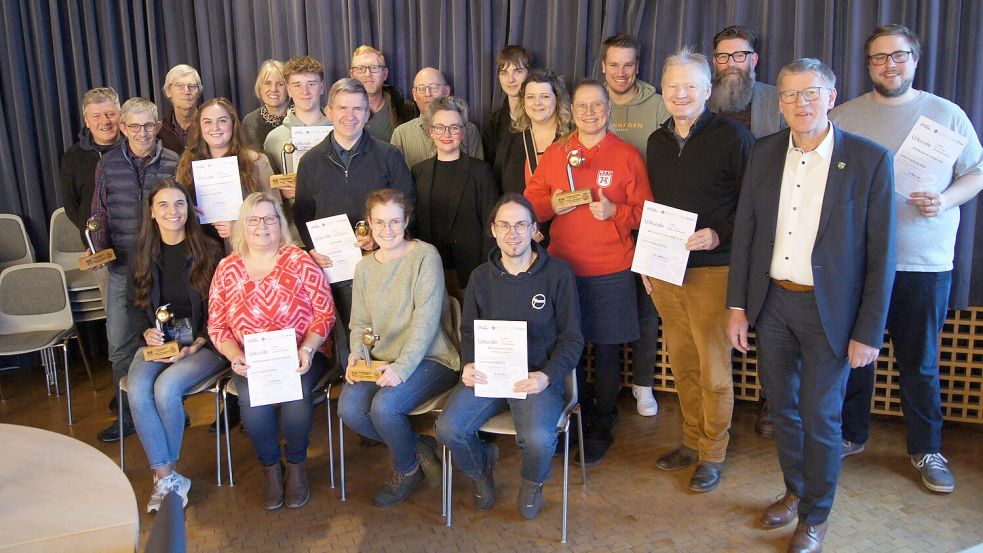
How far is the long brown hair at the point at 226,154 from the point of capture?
379 cm

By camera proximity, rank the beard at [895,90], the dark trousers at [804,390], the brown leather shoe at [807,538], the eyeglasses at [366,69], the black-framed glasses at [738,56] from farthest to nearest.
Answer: the eyeglasses at [366,69], the black-framed glasses at [738,56], the beard at [895,90], the brown leather shoe at [807,538], the dark trousers at [804,390]

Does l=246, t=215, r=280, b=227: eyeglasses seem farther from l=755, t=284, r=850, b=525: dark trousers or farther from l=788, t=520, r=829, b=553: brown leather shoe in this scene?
l=788, t=520, r=829, b=553: brown leather shoe

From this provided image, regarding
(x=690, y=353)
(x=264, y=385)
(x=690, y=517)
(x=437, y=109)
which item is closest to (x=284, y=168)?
(x=437, y=109)

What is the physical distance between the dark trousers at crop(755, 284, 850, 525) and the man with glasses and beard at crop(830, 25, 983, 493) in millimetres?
737

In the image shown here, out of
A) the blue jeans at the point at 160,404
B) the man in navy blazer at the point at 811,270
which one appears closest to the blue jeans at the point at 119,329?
the blue jeans at the point at 160,404

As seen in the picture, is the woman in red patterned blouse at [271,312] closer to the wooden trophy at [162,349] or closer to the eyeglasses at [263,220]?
the eyeglasses at [263,220]

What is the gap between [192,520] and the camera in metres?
3.35

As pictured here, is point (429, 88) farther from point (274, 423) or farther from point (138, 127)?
point (274, 423)

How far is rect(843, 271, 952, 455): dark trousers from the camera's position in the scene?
3217 millimetres

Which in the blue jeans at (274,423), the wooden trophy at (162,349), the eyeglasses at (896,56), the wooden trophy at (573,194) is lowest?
the blue jeans at (274,423)

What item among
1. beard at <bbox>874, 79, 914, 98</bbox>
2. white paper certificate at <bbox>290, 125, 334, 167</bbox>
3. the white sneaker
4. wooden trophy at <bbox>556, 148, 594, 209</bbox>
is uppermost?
beard at <bbox>874, 79, 914, 98</bbox>

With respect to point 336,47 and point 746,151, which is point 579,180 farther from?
point 336,47

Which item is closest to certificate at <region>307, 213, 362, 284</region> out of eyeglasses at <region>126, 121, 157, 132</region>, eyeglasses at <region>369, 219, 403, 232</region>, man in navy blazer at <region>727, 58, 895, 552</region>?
eyeglasses at <region>369, 219, 403, 232</region>

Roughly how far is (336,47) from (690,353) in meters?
3.09
